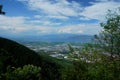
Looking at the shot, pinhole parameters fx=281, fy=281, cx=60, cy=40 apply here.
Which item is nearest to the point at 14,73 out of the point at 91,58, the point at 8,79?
the point at 8,79

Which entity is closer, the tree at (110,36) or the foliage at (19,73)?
the foliage at (19,73)

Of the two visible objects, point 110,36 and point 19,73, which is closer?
point 19,73

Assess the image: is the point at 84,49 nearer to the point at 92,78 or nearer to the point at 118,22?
the point at 92,78

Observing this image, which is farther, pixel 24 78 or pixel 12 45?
pixel 12 45

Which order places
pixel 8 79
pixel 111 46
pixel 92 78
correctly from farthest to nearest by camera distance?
pixel 111 46, pixel 92 78, pixel 8 79

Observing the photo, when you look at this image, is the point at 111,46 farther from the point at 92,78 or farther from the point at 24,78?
the point at 24,78

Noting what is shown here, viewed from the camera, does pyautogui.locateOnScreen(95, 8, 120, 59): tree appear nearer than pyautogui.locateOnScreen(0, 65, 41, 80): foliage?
No

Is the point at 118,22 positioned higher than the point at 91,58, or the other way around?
the point at 118,22

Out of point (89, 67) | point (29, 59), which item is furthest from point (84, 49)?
point (29, 59)

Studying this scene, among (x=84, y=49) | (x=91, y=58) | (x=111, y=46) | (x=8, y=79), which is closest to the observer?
(x=8, y=79)
